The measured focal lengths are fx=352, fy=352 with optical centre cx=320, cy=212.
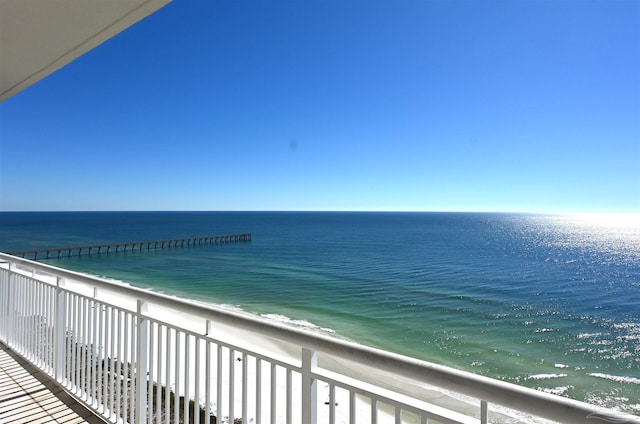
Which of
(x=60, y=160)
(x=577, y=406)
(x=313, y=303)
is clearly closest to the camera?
(x=577, y=406)

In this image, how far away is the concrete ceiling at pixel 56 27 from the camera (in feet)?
5.90

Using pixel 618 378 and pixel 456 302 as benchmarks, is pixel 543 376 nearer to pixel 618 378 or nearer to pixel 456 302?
pixel 618 378

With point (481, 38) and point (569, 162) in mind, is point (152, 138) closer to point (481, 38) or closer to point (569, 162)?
point (481, 38)

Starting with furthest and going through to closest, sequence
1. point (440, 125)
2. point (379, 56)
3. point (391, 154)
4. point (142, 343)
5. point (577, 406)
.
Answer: point (391, 154) → point (440, 125) → point (379, 56) → point (142, 343) → point (577, 406)

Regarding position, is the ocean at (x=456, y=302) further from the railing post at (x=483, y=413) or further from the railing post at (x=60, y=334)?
the railing post at (x=483, y=413)

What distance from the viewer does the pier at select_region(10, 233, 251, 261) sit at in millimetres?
27844

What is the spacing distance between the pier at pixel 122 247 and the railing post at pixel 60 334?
30.0m

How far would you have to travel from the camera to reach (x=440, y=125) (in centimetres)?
4491

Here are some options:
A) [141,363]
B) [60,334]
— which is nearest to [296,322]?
[60,334]

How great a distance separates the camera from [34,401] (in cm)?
235

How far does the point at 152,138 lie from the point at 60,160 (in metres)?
13.3

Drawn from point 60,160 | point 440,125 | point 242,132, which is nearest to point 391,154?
point 440,125

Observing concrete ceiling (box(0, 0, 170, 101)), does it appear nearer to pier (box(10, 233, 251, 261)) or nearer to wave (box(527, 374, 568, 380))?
wave (box(527, 374, 568, 380))

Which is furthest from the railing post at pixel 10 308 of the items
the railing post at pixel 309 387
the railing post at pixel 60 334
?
the railing post at pixel 309 387
